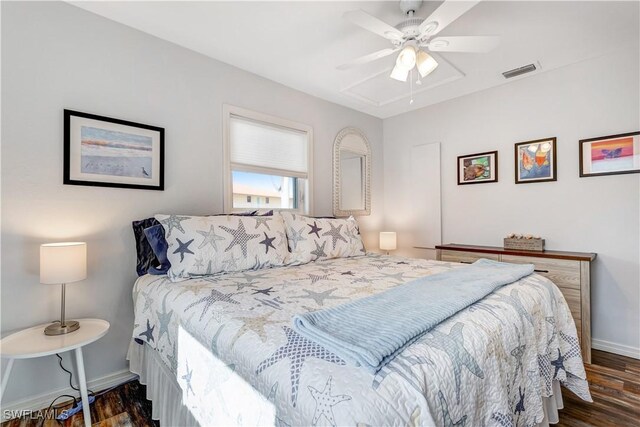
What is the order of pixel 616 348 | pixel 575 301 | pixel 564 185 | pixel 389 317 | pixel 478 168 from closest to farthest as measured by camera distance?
pixel 389 317 → pixel 575 301 → pixel 616 348 → pixel 564 185 → pixel 478 168

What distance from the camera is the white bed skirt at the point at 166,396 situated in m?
1.40

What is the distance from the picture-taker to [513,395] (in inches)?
46.5

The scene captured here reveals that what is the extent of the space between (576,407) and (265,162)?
2919mm

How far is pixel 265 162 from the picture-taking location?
2.96 metres

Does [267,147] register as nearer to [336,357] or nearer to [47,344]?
[47,344]

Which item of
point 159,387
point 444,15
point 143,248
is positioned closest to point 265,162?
point 143,248

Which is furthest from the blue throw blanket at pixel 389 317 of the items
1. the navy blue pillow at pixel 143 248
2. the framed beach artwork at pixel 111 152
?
the framed beach artwork at pixel 111 152

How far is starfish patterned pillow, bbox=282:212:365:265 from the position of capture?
2367 millimetres

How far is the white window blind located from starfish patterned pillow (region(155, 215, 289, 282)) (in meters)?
0.84

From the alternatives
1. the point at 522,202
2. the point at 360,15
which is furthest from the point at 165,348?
the point at 522,202

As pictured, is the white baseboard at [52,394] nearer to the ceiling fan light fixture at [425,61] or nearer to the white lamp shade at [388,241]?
the white lamp shade at [388,241]

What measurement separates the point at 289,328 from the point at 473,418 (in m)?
0.65

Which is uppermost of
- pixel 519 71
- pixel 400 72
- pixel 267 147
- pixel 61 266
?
pixel 519 71

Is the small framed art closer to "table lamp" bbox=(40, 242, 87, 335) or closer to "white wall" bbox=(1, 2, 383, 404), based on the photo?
"white wall" bbox=(1, 2, 383, 404)
